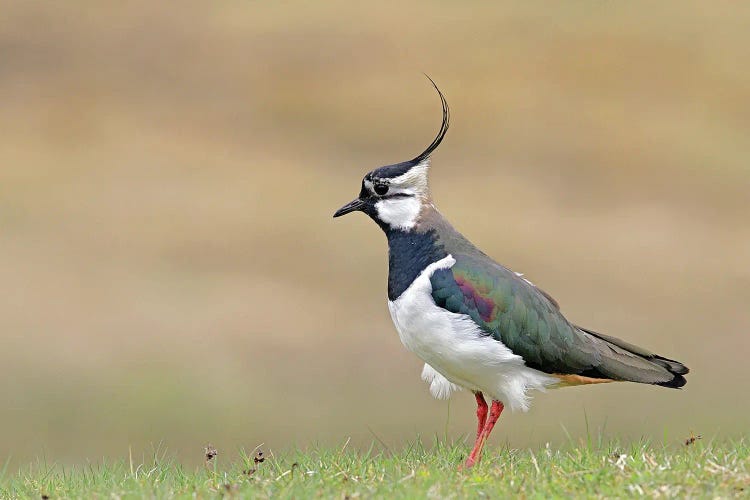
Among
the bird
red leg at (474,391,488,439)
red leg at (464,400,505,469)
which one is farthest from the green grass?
the bird

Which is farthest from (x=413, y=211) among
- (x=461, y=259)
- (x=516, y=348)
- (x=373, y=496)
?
(x=373, y=496)

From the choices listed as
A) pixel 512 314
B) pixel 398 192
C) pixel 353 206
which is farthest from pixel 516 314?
pixel 353 206

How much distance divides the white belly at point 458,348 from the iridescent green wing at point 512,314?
0.19 feet

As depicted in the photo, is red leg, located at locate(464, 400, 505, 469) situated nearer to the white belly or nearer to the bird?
the bird

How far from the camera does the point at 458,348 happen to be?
8047mm

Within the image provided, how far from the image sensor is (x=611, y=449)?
315 inches

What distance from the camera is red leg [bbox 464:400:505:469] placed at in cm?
787

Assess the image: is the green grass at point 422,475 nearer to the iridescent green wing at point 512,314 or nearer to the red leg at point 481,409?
the red leg at point 481,409

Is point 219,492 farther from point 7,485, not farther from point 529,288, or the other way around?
point 529,288

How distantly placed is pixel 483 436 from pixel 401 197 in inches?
71.7

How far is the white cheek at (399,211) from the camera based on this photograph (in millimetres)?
8594

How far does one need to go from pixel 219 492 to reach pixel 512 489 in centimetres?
171

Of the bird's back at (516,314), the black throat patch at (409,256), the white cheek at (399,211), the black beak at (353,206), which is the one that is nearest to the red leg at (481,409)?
the bird's back at (516,314)

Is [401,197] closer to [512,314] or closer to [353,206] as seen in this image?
[353,206]
